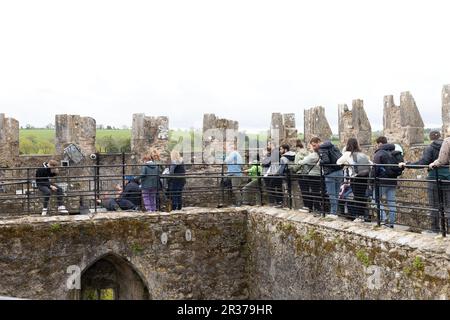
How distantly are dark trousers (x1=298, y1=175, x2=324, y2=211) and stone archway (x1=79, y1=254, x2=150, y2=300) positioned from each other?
3.84 metres

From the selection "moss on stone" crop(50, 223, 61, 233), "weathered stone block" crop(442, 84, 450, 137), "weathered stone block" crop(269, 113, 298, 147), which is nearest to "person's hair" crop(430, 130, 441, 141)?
"weathered stone block" crop(442, 84, 450, 137)

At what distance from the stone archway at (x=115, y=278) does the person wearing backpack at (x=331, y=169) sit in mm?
4445

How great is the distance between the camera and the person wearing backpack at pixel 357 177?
966 centimetres

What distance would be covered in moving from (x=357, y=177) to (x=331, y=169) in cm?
129

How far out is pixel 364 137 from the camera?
57.1 ft

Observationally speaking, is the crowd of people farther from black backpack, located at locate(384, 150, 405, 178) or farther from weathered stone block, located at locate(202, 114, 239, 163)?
weathered stone block, located at locate(202, 114, 239, 163)

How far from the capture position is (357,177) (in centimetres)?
959

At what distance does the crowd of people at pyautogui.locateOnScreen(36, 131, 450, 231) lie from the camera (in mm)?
9109

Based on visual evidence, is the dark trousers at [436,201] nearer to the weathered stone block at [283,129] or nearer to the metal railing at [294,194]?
the metal railing at [294,194]

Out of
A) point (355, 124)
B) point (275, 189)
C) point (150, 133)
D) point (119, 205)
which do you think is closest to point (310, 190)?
point (275, 189)

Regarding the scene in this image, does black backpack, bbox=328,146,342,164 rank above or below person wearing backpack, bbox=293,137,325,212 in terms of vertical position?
above

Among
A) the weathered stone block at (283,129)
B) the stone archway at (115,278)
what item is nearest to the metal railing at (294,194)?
the stone archway at (115,278)

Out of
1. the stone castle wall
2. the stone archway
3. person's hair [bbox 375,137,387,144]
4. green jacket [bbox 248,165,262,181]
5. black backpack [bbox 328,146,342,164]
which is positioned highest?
person's hair [bbox 375,137,387,144]

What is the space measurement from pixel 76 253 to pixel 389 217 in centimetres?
623
